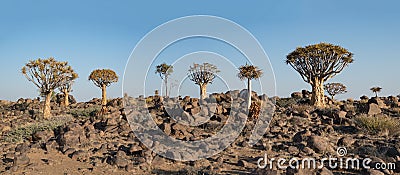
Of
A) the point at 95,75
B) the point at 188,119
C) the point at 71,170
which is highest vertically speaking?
the point at 95,75

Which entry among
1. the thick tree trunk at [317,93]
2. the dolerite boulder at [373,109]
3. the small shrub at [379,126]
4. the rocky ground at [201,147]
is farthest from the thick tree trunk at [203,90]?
the small shrub at [379,126]

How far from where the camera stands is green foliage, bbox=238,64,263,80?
1705 cm

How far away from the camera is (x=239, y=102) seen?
16906 mm

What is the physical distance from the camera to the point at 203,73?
2038 centimetres

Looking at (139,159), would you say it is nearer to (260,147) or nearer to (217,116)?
(260,147)

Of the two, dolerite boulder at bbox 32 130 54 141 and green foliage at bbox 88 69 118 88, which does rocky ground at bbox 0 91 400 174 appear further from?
green foliage at bbox 88 69 118 88

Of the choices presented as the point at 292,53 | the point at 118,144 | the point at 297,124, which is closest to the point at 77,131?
the point at 118,144

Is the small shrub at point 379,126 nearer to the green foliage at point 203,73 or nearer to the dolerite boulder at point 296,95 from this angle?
the green foliage at point 203,73

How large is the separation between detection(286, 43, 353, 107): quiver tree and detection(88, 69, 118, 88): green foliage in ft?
43.8

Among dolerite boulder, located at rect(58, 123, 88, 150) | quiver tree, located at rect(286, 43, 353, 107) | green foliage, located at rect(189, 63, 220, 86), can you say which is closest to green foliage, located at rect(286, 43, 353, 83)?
quiver tree, located at rect(286, 43, 353, 107)

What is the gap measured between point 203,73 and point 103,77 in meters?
8.31

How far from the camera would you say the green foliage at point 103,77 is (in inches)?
967

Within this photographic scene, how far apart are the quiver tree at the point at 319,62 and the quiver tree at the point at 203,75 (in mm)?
4933

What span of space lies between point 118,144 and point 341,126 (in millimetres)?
7314
